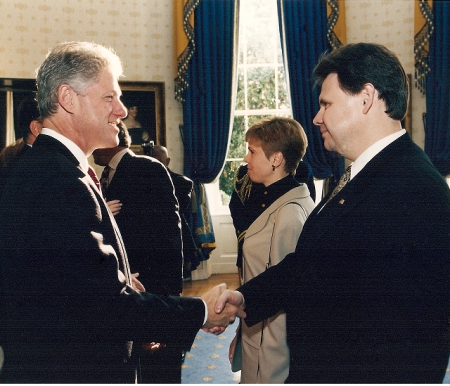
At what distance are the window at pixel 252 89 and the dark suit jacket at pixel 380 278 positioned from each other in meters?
5.60

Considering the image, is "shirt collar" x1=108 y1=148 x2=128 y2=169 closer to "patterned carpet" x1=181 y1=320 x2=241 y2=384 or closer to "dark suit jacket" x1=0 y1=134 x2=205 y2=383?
"dark suit jacket" x1=0 y1=134 x2=205 y2=383

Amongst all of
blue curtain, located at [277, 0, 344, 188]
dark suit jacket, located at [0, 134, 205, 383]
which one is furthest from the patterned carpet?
blue curtain, located at [277, 0, 344, 188]

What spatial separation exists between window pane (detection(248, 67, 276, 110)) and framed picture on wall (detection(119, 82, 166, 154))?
4.60 ft

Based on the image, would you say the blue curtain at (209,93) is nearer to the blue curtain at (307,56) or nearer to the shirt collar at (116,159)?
the blue curtain at (307,56)

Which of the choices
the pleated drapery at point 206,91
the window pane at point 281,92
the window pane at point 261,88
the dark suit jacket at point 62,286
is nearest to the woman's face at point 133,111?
the pleated drapery at point 206,91

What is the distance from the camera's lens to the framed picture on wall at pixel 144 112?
6.46 meters

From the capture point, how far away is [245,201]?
2650mm

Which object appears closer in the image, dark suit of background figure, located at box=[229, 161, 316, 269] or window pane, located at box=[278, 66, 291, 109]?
dark suit of background figure, located at box=[229, 161, 316, 269]

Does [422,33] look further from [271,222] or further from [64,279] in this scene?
[64,279]

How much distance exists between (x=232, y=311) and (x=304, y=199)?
65 centimetres

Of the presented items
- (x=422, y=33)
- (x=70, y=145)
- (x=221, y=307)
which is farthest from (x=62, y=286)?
(x=422, y=33)

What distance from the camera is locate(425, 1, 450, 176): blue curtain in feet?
19.6

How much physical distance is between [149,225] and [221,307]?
0.90m

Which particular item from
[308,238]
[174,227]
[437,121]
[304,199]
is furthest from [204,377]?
[437,121]
